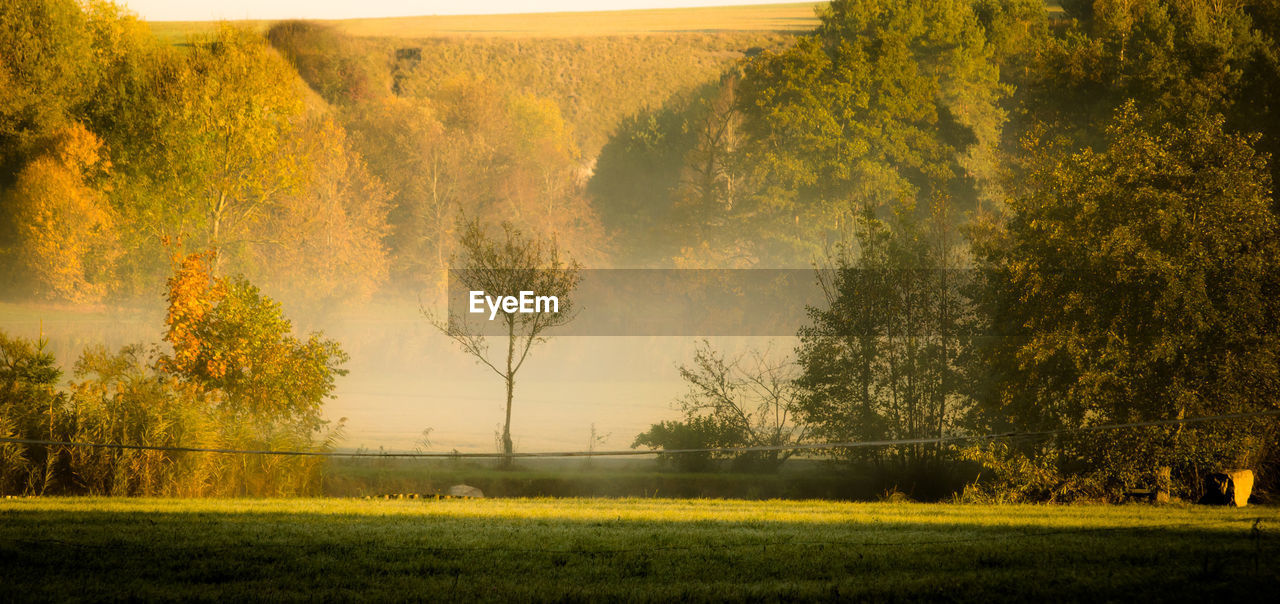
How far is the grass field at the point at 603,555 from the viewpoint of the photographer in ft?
26.0

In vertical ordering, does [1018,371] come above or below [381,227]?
below

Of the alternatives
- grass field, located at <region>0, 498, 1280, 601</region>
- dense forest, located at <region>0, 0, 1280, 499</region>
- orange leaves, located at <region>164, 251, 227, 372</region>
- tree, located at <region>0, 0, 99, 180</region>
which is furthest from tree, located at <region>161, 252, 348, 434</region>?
tree, located at <region>0, 0, 99, 180</region>

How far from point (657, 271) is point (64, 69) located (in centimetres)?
2852

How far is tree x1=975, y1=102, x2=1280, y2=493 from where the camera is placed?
1794 centimetres

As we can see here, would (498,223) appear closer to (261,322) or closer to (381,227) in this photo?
(381,227)

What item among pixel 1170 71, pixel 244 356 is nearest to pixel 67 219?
pixel 244 356

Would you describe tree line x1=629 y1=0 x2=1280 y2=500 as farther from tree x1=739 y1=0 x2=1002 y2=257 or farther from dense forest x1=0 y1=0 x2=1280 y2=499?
tree x1=739 y1=0 x2=1002 y2=257

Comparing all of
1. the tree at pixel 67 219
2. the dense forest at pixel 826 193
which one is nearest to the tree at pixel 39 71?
the dense forest at pixel 826 193

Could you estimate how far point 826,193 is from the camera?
1832 inches

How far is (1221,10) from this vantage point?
2991 cm

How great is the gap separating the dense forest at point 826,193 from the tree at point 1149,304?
0.06 meters

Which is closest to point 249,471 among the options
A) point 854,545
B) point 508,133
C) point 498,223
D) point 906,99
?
point 854,545

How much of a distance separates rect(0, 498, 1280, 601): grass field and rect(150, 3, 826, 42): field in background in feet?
240

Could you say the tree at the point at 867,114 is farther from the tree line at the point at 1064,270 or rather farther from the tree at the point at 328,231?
the tree at the point at 328,231
